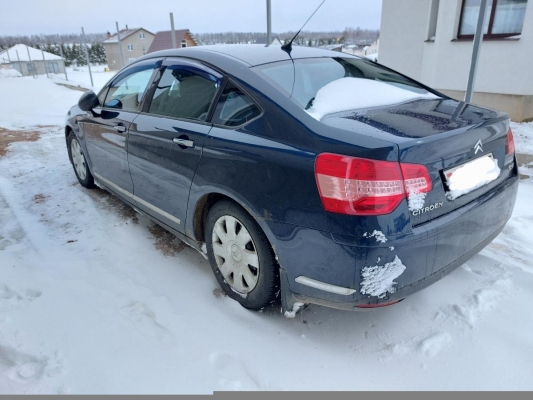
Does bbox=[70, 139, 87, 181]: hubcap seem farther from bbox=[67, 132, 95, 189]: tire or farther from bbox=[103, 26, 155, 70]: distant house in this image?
bbox=[103, 26, 155, 70]: distant house

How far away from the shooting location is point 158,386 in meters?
1.98

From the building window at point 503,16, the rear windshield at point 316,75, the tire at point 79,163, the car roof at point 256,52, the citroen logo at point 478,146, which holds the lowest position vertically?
the tire at point 79,163

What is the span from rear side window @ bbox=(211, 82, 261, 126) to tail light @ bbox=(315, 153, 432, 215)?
26.4 inches

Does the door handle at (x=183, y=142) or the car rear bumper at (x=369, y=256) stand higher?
the door handle at (x=183, y=142)

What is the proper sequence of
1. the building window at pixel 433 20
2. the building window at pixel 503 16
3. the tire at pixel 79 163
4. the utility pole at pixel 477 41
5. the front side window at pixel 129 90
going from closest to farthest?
the front side window at pixel 129 90, the utility pole at pixel 477 41, the tire at pixel 79 163, the building window at pixel 503 16, the building window at pixel 433 20

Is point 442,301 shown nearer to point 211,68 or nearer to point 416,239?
point 416,239

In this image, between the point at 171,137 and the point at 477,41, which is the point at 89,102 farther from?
the point at 477,41

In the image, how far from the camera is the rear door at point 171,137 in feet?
8.57

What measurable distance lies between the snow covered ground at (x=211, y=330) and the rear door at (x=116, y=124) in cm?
62

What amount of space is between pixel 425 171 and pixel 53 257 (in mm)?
2851

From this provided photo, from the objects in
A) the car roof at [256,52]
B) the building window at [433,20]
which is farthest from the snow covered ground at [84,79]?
the car roof at [256,52]

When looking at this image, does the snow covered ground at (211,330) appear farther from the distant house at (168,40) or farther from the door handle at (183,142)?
the distant house at (168,40)

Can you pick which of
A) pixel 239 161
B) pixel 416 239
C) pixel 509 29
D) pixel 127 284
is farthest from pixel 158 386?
pixel 509 29

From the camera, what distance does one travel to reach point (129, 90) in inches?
141
